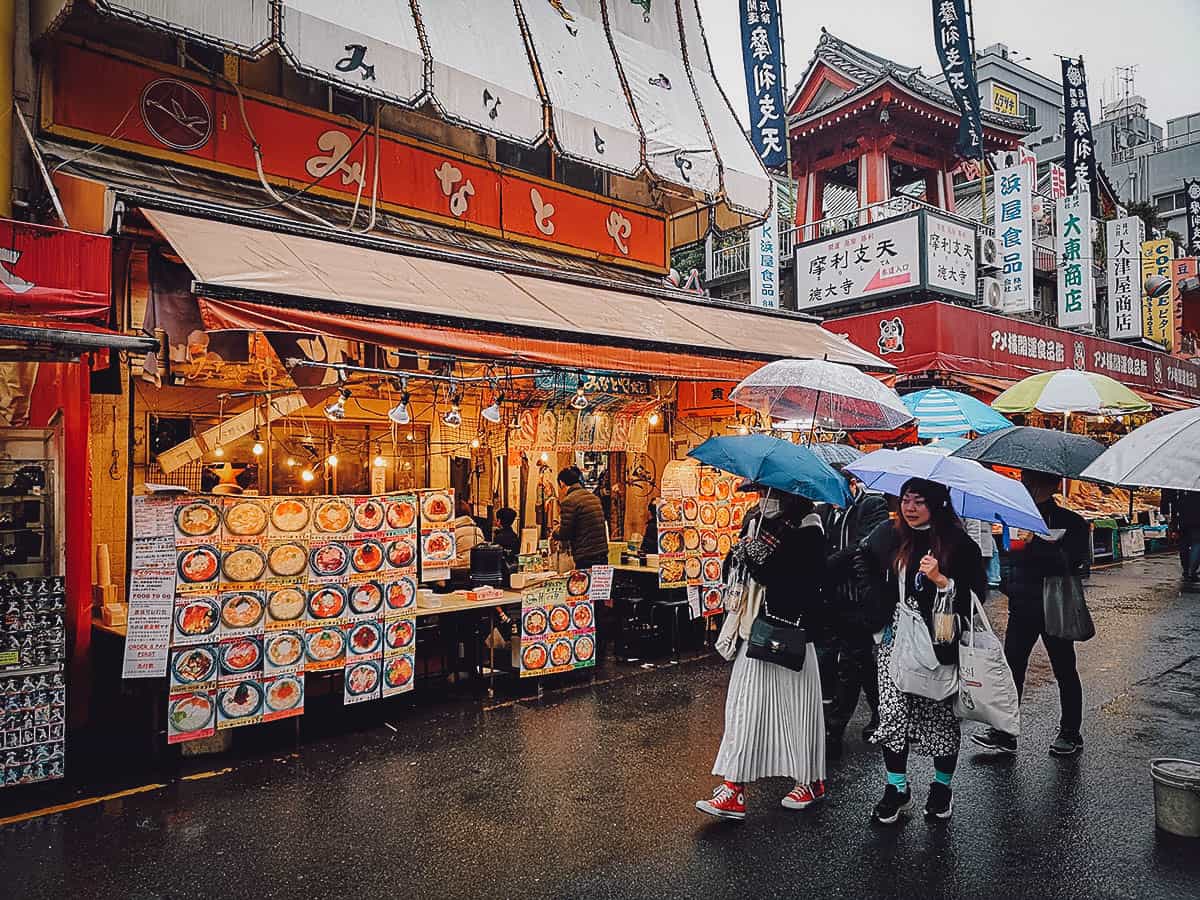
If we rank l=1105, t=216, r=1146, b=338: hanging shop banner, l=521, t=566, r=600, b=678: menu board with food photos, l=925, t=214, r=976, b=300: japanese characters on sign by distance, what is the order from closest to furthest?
1. l=521, t=566, r=600, b=678: menu board with food photos
2. l=925, t=214, r=976, b=300: japanese characters on sign
3. l=1105, t=216, r=1146, b=338: hanging shop banner

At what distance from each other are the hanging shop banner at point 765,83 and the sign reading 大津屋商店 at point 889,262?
3.22 m

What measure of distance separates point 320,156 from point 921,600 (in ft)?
25.0

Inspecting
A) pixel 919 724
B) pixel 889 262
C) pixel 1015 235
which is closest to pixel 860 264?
pixel 889 262

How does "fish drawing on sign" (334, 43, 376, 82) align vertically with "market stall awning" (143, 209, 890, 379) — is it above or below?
above

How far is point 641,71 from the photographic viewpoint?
10.8m

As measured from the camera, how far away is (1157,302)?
22.4m

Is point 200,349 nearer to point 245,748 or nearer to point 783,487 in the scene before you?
point 245,748

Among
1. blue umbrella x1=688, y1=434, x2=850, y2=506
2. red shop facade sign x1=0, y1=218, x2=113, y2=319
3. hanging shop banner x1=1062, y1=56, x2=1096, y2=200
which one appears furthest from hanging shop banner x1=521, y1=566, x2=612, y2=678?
hanging shop banner x1=1062, y1=56, x2=1096, y2=200

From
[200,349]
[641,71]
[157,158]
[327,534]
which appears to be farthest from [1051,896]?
[641,71]

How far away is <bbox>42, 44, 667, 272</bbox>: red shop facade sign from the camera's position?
288 inches

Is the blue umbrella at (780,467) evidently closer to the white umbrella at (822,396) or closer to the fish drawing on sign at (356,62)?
the white umbrella at (822,396)

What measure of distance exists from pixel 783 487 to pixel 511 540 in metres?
7.44

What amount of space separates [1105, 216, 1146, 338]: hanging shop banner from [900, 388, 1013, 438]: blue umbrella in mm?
13882

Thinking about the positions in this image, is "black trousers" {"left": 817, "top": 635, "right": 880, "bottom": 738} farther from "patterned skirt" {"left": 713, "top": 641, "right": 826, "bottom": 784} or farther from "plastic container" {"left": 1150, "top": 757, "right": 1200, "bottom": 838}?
"plastic container" {"left": 1150, "top": 757, "right": 1200, "bottom": 838}
